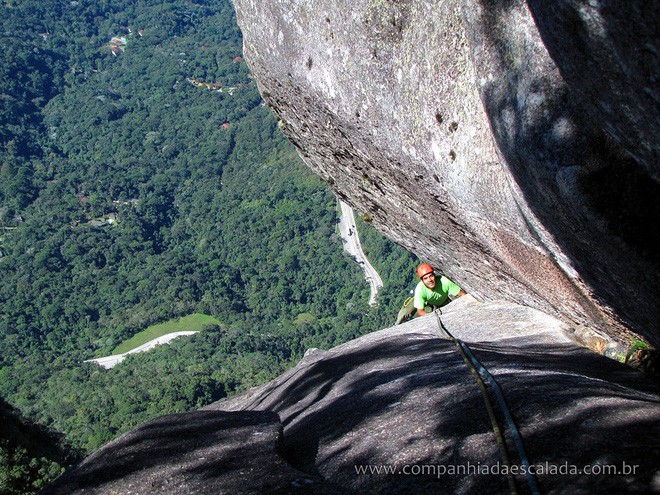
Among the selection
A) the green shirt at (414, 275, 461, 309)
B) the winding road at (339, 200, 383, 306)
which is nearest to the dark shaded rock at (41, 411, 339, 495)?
the green shirt at (414, 275, 461, 309)

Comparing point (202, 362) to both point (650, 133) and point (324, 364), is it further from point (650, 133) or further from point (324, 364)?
point (650, 133)

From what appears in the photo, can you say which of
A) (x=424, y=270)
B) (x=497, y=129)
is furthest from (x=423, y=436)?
(x=424, y=270)

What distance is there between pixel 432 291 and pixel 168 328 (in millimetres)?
74112

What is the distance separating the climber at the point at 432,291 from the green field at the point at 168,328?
70990mm

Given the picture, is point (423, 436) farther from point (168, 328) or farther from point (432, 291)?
point (168, 328)

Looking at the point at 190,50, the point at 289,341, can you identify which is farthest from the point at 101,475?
the point at 190,50

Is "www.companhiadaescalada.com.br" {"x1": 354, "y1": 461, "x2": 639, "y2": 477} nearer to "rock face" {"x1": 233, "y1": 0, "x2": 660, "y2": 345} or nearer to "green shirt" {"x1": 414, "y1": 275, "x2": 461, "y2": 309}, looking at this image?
"rock face" {"x1": 233, "y1": 0, "x2": 660, "y2": 345}

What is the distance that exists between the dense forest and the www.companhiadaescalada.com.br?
15898 mm

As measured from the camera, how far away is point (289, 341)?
7475cm

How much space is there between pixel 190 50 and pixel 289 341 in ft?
388

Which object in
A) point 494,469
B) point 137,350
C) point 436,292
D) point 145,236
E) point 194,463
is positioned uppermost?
point 145,236

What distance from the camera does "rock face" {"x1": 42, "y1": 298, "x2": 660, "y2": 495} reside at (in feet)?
11.9

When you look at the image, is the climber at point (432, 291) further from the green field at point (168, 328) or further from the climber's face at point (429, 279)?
the green field at point (168, 328)

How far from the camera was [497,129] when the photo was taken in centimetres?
480
